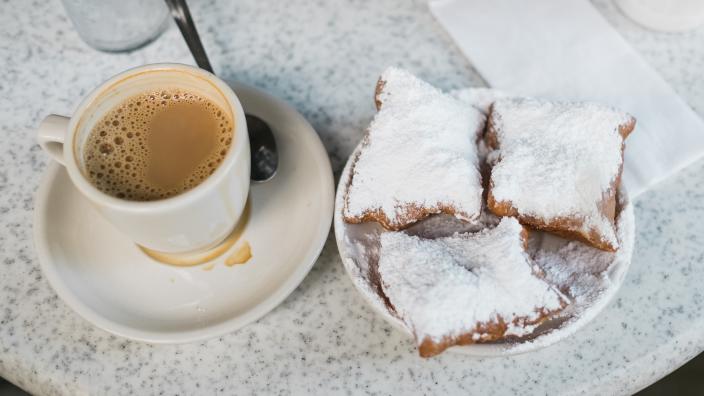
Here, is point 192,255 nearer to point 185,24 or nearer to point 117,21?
point 185,24

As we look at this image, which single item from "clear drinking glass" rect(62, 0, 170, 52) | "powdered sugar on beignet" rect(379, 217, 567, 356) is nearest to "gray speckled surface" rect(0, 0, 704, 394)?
"clear drinking glass" rect(62, 0, 170, 52)

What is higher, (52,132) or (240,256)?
(52,132)

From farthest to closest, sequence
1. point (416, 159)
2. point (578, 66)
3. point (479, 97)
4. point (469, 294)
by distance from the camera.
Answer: point (578, 66) → point (479, 97) → point (416, 159) → point (469, 294)

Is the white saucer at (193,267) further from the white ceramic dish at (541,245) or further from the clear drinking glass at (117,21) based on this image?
the clear drinking glass at (117,21)

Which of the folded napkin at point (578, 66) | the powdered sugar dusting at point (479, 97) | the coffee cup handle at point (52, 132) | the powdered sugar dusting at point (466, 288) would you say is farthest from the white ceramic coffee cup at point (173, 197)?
the folded napkin at point (578, 66)

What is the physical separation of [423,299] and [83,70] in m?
0.74

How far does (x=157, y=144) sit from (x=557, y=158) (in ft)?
1.63

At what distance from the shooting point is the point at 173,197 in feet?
2.37

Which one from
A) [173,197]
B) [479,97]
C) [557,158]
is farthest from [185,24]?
[557,158]

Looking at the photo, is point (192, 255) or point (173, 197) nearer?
point (173, 197)

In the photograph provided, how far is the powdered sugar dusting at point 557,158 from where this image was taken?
2.51 feet

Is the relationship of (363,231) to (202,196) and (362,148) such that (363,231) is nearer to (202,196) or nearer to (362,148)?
(362,148)

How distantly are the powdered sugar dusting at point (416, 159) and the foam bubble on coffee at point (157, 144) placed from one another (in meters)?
0.18

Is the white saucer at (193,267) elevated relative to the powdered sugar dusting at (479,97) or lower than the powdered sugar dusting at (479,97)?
lower
